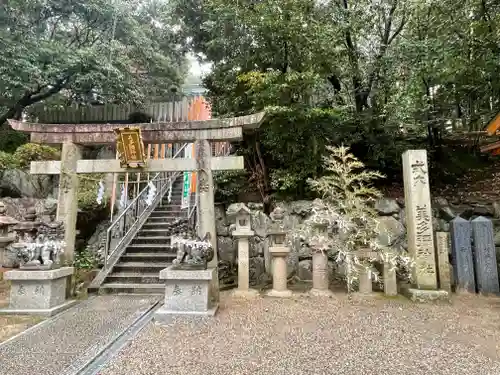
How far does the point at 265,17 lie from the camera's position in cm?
777

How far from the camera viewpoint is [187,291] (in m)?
4.92

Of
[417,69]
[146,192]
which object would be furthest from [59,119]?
[417,69]

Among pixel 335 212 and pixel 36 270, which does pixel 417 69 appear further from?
pixel 36 270

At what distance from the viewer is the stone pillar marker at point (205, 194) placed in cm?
589

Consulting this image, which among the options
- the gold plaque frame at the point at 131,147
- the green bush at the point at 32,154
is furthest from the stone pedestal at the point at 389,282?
the green bush at the point at 32,154

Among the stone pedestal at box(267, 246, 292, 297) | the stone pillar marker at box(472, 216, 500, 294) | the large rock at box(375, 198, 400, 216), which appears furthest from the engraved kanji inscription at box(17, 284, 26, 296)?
the stone pillar marker at box(472, 216, 500, 294)

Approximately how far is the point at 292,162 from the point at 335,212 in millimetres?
2975

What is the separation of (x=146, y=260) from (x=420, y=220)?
6.13 metres

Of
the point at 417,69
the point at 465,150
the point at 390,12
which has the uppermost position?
the point at 390,12

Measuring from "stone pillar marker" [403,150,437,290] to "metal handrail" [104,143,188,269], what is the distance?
6.44m

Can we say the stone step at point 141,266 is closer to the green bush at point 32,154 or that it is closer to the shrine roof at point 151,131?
the shrine roof at point 151,131

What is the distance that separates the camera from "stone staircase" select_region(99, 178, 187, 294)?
6.73m

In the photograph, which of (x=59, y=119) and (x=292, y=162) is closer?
(x=292, y=162)

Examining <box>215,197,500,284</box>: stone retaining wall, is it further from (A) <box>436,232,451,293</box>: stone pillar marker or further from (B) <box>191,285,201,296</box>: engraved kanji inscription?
(B) <box>191,285,201,296</box>: engraved kanji inscription
